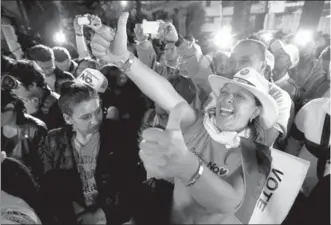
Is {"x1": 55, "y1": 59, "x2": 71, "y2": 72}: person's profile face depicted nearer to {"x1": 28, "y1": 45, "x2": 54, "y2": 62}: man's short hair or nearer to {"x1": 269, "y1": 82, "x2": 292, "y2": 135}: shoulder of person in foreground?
{"x1": 28, "y1": 45, "x2": 54, "y2": 62}: man's short hair

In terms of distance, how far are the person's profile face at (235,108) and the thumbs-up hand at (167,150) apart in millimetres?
869

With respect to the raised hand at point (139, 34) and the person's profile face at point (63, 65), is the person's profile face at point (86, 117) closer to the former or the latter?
the raised hand at point (139, 34)

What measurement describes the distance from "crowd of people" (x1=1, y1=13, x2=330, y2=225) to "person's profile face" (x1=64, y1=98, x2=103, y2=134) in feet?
0.03

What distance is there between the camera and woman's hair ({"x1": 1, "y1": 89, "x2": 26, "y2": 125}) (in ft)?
9.30

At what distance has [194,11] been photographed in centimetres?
1892

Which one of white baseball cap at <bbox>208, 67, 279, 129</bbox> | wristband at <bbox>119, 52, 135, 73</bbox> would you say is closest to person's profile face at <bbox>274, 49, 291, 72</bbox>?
white baseball cap at <bbox>208, 67, 279, 129</bbox>

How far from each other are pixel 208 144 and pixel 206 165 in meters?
0.16

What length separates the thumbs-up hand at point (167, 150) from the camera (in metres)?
1.03

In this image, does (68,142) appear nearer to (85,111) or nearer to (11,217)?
(85,111)

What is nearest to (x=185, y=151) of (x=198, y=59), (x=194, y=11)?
(x=198, y=59)

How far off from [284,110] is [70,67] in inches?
171

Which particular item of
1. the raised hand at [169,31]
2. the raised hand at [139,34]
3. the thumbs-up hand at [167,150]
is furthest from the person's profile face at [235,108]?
the raised hand at [139,34]

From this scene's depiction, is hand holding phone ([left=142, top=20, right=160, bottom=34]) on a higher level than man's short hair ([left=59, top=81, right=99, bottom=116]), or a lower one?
higher

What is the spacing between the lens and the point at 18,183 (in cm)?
181
